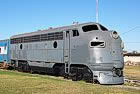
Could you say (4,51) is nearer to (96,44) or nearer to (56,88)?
(96,44)

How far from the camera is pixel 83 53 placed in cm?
1925

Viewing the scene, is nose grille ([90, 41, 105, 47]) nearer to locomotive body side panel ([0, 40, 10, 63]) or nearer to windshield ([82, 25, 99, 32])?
windshield ([82, 25, 99, 32])

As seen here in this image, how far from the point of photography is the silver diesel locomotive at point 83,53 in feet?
60.0

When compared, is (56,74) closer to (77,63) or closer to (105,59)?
(77,63)

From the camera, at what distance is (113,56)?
1844cm

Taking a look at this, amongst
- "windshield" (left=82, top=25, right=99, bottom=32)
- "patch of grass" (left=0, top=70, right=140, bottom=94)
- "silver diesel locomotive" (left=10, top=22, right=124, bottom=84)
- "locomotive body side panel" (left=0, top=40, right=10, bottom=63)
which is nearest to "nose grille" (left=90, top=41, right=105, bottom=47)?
"silver diesel locomotive" (left=10, top=22, right=124, bottom=84)

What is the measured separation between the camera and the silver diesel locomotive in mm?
18281

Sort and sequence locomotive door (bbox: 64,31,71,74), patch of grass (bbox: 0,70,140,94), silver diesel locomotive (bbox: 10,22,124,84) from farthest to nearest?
locomotive door (bbox: 64,31,71,74) < silver diesel locomotive (bbox: 10,22,124,84) < patch of grass (bbox: 0,70,140,94)

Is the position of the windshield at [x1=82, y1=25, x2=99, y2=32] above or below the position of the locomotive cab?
above

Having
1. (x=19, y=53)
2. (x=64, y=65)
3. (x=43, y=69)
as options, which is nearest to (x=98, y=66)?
(x=64, y=65)

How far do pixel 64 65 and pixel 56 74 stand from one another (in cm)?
244

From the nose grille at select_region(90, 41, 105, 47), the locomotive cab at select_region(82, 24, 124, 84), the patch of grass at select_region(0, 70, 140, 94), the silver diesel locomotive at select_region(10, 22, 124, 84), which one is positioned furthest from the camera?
the nose grille at select_region(90, 41, 105, 47)

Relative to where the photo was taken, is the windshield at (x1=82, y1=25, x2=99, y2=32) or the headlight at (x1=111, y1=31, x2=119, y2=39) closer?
the headlight at (x1=111, y1=31, x2=119, y2=39)

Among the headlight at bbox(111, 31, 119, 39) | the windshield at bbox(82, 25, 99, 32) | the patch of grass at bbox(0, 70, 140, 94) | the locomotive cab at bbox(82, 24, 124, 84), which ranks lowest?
the patch of grass at bbox(0, 70, 140, 94)
